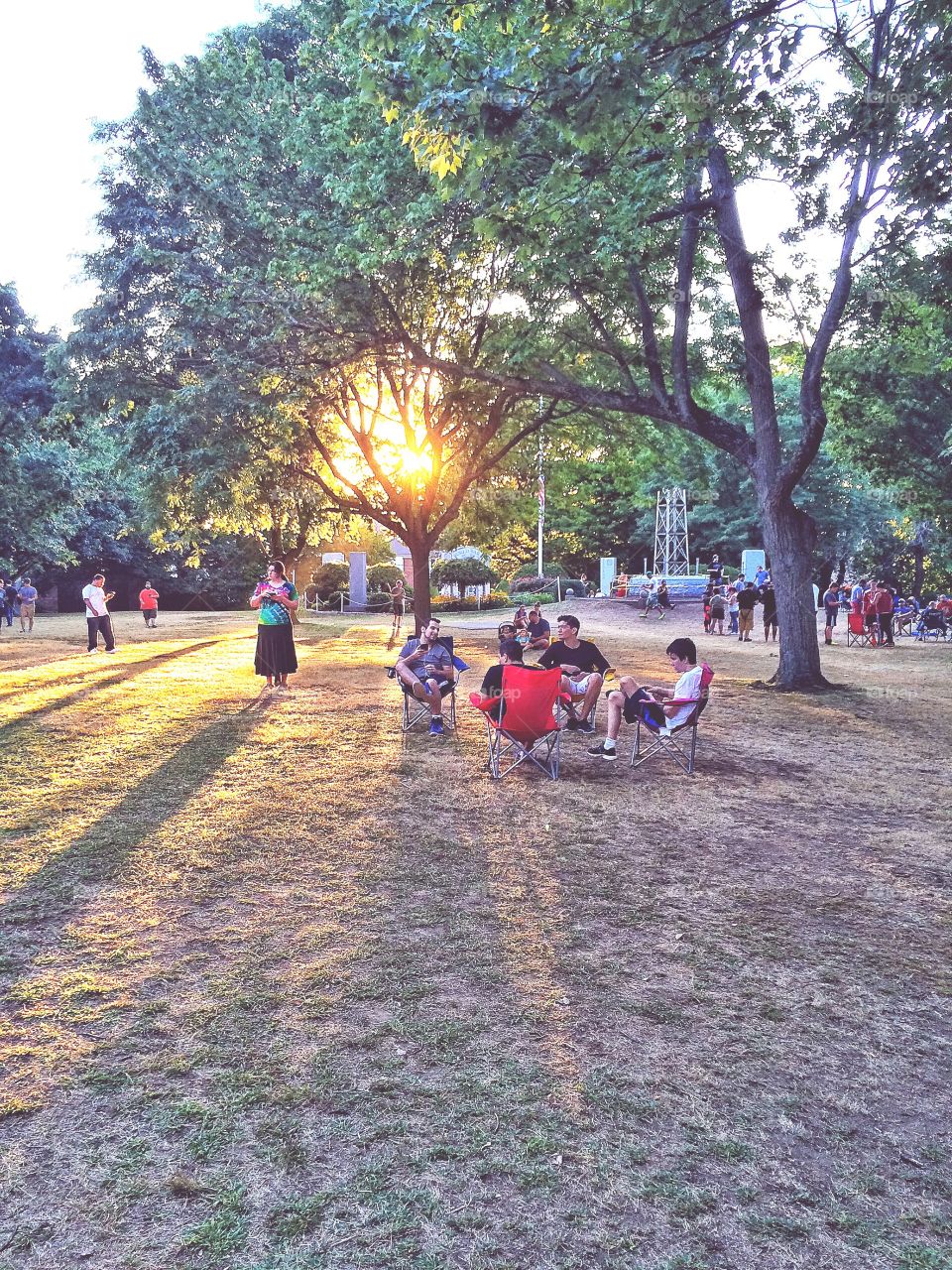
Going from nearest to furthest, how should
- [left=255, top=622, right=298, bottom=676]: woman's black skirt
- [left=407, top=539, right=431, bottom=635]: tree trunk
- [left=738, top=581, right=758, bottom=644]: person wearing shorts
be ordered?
[left=255, top=622, right=298, bottom=676]: woman's black skirt < [left=407, top=539, right=431, bottom=635]: tree trunk < [left=738, top=581, right=758, bottom=644]: person wearing shorts

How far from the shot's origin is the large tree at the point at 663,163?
17.5 ft

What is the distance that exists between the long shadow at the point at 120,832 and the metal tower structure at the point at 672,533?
119ft

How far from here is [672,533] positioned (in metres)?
44.1

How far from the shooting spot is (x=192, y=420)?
56.5 feet

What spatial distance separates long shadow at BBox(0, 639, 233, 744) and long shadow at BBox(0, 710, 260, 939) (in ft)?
7.59

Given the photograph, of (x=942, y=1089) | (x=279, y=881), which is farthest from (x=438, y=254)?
(x=942, y=1089)

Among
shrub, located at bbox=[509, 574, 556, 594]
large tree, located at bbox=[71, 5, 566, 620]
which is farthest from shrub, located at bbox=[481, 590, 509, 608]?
large tree, located at bbox=[71, 5, 566, 620]

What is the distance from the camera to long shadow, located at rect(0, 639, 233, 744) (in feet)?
31.9

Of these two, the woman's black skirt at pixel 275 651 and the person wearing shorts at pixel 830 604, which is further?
the person wearing shorts at pixel 830 604

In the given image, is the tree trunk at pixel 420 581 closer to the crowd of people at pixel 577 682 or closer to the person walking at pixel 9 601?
the crowd of people at pixel 577 682

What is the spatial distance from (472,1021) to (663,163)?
9.96 m

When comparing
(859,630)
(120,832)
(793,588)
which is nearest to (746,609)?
(859,630)

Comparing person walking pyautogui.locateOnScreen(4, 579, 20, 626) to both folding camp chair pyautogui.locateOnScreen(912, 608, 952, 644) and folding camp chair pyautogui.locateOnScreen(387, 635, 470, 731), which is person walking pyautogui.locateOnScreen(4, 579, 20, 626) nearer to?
folding camp chair pyautogui.locateOnScreen(387, 635, 470, 731)

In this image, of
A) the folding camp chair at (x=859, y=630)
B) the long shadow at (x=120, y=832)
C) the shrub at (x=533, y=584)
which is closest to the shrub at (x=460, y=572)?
the shrub at (x=533, y=584)
